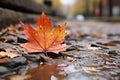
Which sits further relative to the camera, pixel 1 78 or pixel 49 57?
pixel 49 57

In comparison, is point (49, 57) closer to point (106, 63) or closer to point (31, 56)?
point (31, 56)

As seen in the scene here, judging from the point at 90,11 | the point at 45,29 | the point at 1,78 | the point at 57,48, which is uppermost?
the point at 90,11

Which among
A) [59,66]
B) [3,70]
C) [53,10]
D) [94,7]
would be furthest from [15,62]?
[94,7]

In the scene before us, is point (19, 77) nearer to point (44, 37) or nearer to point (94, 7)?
point (44, 37)

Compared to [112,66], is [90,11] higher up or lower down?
higher up

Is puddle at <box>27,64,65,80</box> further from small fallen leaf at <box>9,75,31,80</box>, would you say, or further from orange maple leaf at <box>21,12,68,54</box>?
orange maple leaf at <box>21,12,68,54</box>

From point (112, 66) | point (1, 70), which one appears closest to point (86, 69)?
point (112, 66)

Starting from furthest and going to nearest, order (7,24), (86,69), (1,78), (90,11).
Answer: (90,11), (7,24), (86,69), (1,78)
